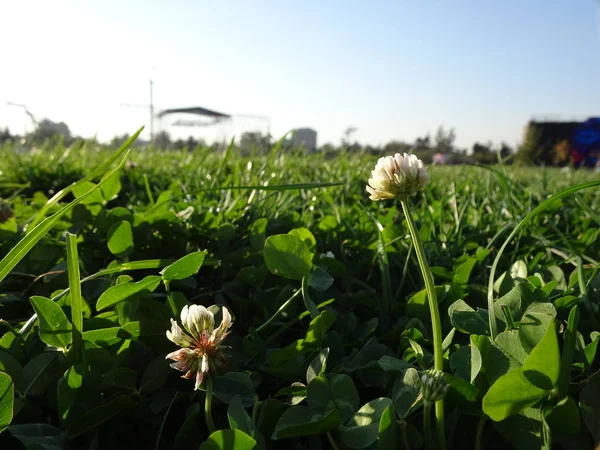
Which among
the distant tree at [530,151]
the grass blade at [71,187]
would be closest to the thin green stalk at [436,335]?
the grass blade at [71,187]

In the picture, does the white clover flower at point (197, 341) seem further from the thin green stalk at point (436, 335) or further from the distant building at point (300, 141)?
the distant building at point (300, 141)

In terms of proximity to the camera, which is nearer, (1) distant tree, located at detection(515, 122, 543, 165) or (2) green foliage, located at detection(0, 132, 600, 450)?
(2) green foliage, located at detection(0, 132, 600, 450)

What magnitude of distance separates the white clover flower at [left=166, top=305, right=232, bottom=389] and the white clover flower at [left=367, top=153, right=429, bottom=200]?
22cm

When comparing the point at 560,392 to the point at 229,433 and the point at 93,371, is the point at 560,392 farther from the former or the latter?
the point at 93,371

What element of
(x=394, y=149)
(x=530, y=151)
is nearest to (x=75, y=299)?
(x=394, y=149)

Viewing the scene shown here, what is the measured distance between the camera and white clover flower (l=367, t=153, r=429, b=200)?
62 centimetres

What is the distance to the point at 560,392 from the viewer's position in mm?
510

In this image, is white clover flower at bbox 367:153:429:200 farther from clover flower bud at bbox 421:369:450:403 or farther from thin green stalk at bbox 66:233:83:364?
thin green stalk at bbox 66:233:83:364

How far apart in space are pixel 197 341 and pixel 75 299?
167 mm

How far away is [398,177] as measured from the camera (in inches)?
24.1

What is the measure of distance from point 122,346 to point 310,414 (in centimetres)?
27

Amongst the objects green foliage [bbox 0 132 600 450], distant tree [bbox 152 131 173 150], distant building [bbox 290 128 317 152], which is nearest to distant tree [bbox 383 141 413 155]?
distant building [bbox 290 128 317 152]

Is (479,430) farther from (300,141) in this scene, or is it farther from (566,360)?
(300,141)

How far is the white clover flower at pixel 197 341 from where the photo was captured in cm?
54
